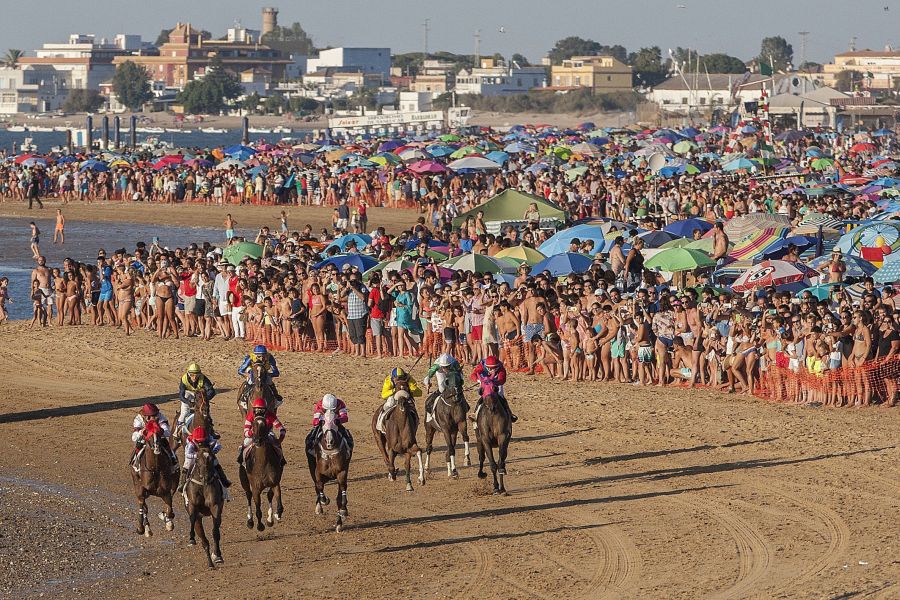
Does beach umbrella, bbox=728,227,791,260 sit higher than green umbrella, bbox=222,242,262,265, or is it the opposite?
beach umbrella, bbox=728,227,791,260

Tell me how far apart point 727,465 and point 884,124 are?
89.0m

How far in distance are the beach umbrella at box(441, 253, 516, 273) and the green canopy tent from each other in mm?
8565

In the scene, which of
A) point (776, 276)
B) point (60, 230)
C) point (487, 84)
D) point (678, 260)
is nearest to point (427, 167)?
point (60, 230)

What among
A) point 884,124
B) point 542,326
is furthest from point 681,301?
point 884,124

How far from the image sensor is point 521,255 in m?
27.6

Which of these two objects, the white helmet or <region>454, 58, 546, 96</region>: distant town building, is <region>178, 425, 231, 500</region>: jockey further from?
<region>454, 58, 546, 96</region>: distant town building

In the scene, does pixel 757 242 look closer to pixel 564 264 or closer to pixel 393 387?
pixel 564 264

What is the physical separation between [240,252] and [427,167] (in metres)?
21.8

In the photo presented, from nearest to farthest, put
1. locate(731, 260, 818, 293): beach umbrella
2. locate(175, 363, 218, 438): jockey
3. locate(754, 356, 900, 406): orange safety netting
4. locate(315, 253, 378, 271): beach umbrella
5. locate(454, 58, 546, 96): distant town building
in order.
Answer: locate(175, 363, 218, 438): jockey → locate(754, 356, 900, 406): orange safety netting → locate(731, 260, 818, 293): beach umbrella → locate(315, 253, 378, 271): beach umbrella → locate(454, 58, 546, 96): distant town building

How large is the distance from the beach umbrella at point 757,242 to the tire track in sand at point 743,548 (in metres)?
11.4

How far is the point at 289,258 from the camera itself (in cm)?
2908

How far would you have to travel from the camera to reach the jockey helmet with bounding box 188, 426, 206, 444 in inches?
520

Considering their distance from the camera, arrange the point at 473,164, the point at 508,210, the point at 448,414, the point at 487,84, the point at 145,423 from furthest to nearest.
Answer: the point at 487,84, the point at 473,164, the point at 508,210, the point at 448,414, the point at 145,423

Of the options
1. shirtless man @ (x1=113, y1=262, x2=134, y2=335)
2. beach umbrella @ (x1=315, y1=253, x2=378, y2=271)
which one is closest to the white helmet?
beach umbrella @ (x1=315, y1=253, x2=378, y2=271)
